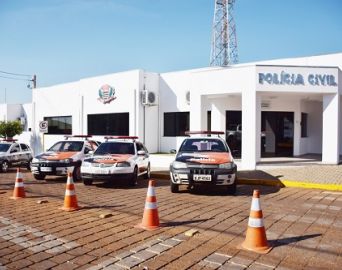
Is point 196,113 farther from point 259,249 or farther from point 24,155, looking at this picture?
point 259,249

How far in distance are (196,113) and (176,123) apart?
17.0ft

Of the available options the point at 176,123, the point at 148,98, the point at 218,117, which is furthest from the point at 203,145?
the point at 148,98

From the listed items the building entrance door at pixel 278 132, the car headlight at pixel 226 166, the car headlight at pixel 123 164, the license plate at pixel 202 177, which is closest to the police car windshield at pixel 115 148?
the car headlight at pixel 123 164

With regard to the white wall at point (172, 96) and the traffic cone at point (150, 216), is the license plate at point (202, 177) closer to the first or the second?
the traffic cone at point (150, 216)

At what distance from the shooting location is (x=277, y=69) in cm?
1537

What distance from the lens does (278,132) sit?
67.2 ft

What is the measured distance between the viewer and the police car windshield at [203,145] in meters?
10.9

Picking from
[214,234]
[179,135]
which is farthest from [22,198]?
[179,135]

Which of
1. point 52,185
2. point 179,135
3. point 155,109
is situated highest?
point 155,109

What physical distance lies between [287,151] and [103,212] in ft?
49.9

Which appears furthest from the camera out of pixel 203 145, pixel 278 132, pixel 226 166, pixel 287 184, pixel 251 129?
pixel 278 132

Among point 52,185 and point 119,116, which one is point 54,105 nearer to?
point 119,116

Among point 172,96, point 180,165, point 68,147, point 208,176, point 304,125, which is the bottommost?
point 208,176

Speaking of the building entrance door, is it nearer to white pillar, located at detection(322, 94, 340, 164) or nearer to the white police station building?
the white police station building
